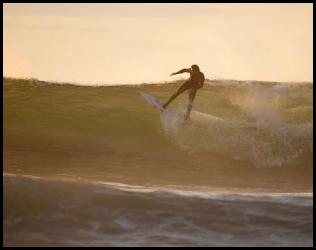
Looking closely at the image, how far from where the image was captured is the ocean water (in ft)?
34.7

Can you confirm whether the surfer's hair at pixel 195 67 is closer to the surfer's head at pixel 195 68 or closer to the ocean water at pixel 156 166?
the surfer's head at pixel 195 68

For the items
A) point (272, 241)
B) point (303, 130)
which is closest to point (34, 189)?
point (272, 241)

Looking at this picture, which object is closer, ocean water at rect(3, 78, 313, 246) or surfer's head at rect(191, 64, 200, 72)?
ocean water at rect(3, 78, 313, 246)

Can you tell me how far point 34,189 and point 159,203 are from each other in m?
1.80

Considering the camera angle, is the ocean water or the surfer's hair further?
the surfer's hair

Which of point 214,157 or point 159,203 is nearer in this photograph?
point 159,203

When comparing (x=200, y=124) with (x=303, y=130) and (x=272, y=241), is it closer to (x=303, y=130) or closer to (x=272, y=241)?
(x=303, y=130)

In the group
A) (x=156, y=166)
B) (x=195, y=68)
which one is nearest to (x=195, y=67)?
(x=195, y=68)

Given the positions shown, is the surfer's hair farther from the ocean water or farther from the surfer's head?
the ocean water

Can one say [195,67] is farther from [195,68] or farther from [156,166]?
[156,166]

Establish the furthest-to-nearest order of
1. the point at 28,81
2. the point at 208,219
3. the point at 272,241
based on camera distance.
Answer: the point at 28,81 < the point at 208,219 < the point at 272,241

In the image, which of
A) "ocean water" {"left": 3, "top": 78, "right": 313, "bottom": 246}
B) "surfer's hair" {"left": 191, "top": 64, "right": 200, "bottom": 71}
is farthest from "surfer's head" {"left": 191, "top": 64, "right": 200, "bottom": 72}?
"ocean water" {"left": 3, "top": 78, "right": 313, "bottom": 246}

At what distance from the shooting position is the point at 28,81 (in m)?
21.7

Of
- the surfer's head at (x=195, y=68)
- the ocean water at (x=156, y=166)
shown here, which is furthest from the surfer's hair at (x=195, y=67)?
the ocean water at (x=156, y=166)
